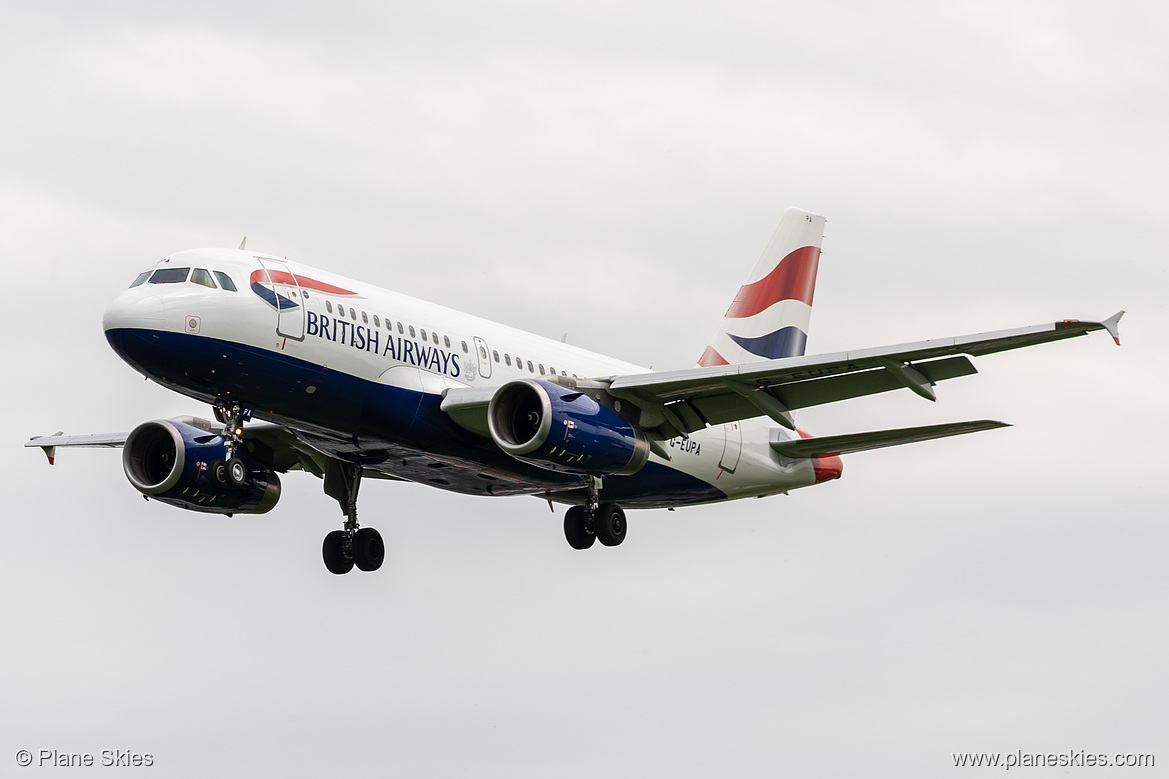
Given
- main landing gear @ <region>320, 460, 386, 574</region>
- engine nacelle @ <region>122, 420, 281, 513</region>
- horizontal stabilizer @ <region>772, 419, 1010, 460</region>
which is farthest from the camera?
main landing gear @ <region>320, 460, 386, 574</region>

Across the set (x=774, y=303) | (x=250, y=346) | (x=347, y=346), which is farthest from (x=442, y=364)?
(x=774, y=303)

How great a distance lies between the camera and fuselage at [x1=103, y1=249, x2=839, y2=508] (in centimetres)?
2919

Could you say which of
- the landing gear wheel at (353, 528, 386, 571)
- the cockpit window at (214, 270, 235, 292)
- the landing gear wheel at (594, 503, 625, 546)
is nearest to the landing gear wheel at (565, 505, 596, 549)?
the landing gear wheel at (594, 503, 625, 546)

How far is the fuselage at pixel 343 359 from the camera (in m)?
29.2

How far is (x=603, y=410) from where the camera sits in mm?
32688

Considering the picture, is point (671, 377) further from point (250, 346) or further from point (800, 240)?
point (800, 240)

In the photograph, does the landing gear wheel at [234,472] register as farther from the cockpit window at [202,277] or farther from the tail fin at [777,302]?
the tail fin at [777,302]

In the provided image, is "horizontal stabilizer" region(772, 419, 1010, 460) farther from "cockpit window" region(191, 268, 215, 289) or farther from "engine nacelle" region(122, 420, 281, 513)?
"cockpit window" region(191, 268, 215, 289)

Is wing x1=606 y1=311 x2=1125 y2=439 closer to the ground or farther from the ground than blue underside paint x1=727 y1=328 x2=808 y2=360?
closer to the ground

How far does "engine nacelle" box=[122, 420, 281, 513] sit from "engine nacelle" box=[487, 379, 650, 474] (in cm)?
745

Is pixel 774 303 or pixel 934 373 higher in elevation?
pixel 774 303

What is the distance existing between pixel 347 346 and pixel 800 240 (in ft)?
57.6

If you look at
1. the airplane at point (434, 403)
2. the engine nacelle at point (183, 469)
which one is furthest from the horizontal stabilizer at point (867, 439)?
the engine nacelle at point (183, 469)

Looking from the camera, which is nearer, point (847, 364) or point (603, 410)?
point (847, 364)
